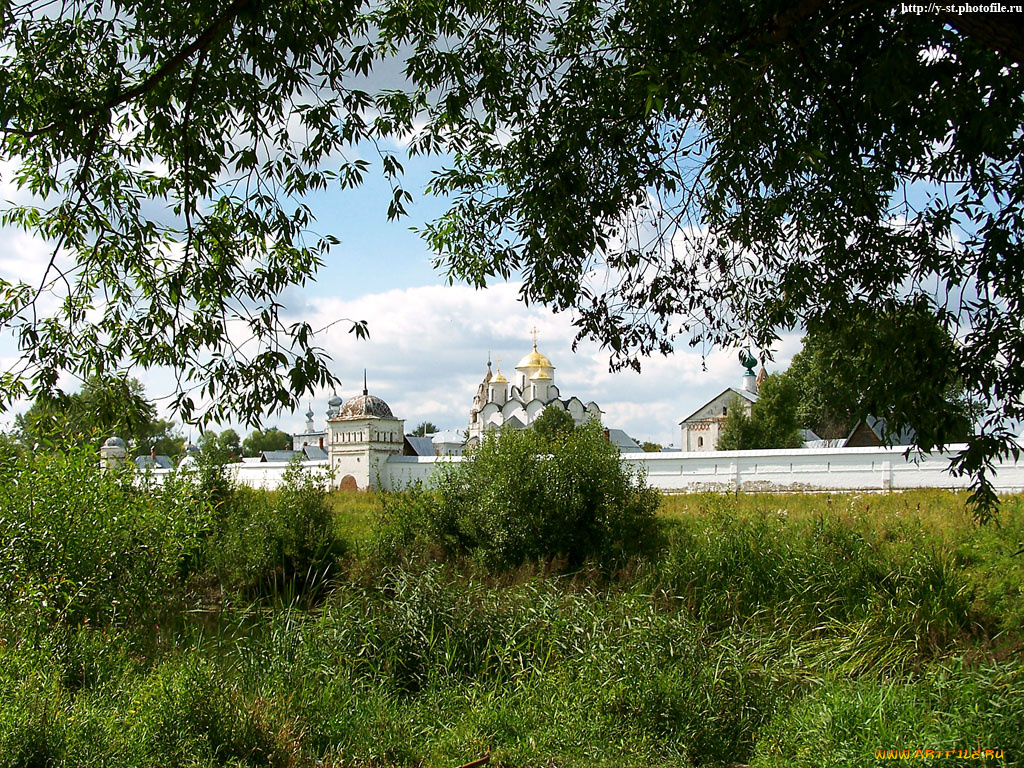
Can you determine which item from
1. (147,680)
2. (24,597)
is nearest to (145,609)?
(24,597)

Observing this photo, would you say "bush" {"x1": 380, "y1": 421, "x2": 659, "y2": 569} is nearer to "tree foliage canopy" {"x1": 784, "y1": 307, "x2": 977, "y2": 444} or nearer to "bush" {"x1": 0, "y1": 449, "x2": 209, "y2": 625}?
"bush" {"x1": 0, "y1": 449, "x2": 209, "y2": 625}

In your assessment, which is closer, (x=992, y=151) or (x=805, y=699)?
(x=992, y=151)

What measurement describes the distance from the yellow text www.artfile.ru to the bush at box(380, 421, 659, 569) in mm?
8206

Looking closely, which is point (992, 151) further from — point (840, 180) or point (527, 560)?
point (527, 560)

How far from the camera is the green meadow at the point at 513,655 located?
4.69m

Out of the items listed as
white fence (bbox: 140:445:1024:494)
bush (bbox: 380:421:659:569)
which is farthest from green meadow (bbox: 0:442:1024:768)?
white fence (bbox: 140:445:1024:494)

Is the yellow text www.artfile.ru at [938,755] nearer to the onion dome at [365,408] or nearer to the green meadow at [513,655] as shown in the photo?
the green meadow at [513,655]

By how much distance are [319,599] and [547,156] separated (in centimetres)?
837

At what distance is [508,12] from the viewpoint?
6836 mm

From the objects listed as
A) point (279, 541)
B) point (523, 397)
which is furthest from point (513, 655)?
point (523, 397)

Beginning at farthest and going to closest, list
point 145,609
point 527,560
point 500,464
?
point 500,464
point 527,560
point 145,609

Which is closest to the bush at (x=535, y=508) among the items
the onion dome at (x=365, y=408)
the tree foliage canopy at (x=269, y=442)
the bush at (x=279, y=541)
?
the bush at (x=279, y=541)

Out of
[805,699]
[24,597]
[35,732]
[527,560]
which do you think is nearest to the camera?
[35,732]

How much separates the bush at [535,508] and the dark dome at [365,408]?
13800 mm
